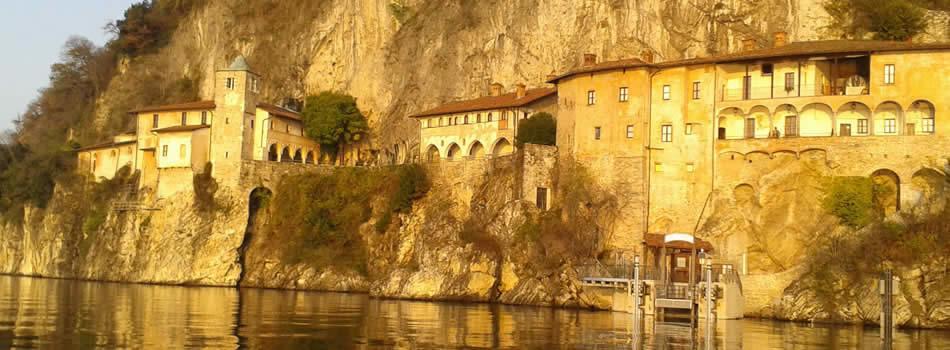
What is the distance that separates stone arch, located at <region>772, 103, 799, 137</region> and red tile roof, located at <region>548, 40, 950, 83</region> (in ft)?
8.68

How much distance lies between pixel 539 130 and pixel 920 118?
68.9 feet

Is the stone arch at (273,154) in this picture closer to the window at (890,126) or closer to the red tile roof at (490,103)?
the red tile roof at (490,103)

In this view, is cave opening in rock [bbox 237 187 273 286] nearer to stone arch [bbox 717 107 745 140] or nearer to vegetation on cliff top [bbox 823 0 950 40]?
stone arch [bbox 717 107 745 140]

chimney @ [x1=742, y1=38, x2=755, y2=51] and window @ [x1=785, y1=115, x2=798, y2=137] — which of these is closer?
window @ [x1=785, y1=115, x2=798, y2=137]

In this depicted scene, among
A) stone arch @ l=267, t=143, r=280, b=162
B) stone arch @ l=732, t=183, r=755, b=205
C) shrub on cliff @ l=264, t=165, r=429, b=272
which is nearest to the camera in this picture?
stone arch @ l=732, t=183, r=755, b=205

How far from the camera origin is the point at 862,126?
181 feet

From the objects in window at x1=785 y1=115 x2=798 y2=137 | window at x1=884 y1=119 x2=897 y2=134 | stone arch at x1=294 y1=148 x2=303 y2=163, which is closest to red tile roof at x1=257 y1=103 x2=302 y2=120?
stone arch at x1=294 y1=148 x2=303 y2=163

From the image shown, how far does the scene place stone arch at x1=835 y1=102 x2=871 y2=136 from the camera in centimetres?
5484

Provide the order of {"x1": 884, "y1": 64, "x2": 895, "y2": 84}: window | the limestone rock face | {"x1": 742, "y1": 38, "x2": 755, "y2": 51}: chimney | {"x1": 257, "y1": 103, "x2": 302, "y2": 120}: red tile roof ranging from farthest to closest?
1. {"x1": 257, "y1": 103, "x2": 302, "y2": 120}: red tile roof
2. the limestone rock face
3. {"x1": 742, "y1": 38, "x2": 755, "y2": 51}: chimney
4. {"x1": 884, "y1": 64, "x2": 895, "y2": 84}: window

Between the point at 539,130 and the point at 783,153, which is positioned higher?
the point at 539,130

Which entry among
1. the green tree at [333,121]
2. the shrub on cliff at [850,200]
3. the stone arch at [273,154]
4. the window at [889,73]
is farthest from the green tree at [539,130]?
the stone arch at [273,154]

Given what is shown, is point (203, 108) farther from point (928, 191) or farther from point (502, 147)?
point (928, 191)

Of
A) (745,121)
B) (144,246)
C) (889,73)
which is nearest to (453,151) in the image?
(144,246)

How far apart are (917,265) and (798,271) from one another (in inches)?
212
